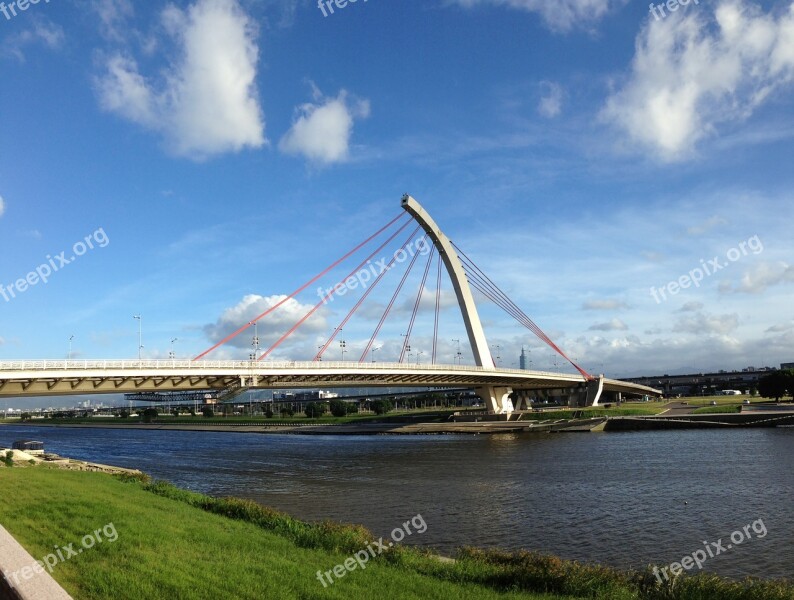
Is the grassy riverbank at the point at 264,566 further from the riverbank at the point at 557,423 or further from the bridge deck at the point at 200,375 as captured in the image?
the riverbank at the point at 557,423

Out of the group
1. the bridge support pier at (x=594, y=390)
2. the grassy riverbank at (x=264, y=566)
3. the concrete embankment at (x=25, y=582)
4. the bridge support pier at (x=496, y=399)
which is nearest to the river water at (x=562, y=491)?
the grassy riverbank at (x=264, y=566)

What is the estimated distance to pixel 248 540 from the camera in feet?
39.3

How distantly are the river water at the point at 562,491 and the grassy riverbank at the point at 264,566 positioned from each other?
404 cm

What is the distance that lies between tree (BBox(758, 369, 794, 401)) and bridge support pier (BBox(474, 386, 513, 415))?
33.5 m

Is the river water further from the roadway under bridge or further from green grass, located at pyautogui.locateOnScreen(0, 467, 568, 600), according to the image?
the roadway under bridge

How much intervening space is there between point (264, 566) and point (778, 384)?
3234 inches

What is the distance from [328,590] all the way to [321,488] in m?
19.2

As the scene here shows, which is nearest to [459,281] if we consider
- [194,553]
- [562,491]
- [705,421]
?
[705,421]

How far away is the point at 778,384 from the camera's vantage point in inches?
2972

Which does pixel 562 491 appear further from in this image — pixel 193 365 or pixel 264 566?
pixel 193 365

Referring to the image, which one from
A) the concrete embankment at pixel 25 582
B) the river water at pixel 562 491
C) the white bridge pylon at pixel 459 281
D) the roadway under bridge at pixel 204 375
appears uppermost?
the white bridge pylon at pixel 459 281

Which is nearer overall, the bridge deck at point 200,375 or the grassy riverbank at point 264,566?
the grassy riverbank at point 264,566

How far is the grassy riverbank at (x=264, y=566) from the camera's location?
8.09 m

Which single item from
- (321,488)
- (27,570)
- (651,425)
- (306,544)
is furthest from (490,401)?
(27,570)
